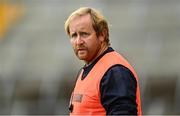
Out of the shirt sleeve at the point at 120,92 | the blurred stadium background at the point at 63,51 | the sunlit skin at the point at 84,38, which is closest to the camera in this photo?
the shirt sleeve at the point at 120,92

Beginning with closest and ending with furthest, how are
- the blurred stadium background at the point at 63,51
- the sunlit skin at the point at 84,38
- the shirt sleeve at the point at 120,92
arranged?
the shirt sleeve at the point at 120,92 < the sunlit skin at the point at 84,38 < the blurred stadium background at the point at 63,51

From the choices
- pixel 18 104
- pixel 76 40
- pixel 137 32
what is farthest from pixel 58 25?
pixel 76 40

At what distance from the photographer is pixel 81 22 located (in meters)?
2.56

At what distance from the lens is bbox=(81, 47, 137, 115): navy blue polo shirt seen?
2393 millimetres

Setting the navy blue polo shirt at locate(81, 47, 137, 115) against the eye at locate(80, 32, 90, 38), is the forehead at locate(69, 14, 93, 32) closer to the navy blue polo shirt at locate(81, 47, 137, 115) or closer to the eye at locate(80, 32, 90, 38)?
the eye at locate(80, 32, 90, 38)

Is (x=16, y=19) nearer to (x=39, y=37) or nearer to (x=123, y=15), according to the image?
(x=39, y=37)

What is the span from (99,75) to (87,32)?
17 centimetres

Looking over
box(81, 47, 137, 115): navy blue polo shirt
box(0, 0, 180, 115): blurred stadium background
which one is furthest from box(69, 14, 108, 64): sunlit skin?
box(0, 0, 180, 115): blurred stadium background

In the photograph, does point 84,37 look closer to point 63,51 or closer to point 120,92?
point 120,92

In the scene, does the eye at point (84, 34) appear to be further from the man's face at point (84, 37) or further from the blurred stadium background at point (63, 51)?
the blurred stadium background at point (63, 51)

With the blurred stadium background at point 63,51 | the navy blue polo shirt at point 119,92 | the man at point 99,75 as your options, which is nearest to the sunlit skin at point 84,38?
the man at point 99,75

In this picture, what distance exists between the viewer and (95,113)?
8.18 ft

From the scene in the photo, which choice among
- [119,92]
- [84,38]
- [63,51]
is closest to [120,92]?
[119,92]

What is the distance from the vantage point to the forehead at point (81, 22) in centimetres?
256
